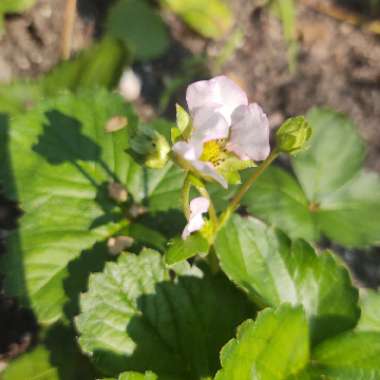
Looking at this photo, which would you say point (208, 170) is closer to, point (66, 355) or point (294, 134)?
point (294, 134)

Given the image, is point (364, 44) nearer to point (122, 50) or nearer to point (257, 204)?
point (122, 50)

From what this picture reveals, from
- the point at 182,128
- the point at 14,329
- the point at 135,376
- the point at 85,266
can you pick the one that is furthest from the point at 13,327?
the point at 182,128

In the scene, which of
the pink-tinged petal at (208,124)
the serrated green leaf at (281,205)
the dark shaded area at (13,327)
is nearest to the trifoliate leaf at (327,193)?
the serrated green leaf at (281,205)

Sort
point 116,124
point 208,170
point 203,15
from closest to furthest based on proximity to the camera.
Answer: point 208,170
point 116,124
point 203,15

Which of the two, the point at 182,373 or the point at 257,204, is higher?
the point at 257,204

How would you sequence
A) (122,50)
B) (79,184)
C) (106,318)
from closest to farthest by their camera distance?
(106,318) < (79,184) < (122,50)


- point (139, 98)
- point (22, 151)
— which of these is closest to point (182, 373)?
point (22, 151)

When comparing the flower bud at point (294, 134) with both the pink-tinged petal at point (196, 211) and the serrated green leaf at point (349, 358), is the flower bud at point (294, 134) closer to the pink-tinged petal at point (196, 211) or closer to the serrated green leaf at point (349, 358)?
the pink-tinged petal at point (196, 211)
